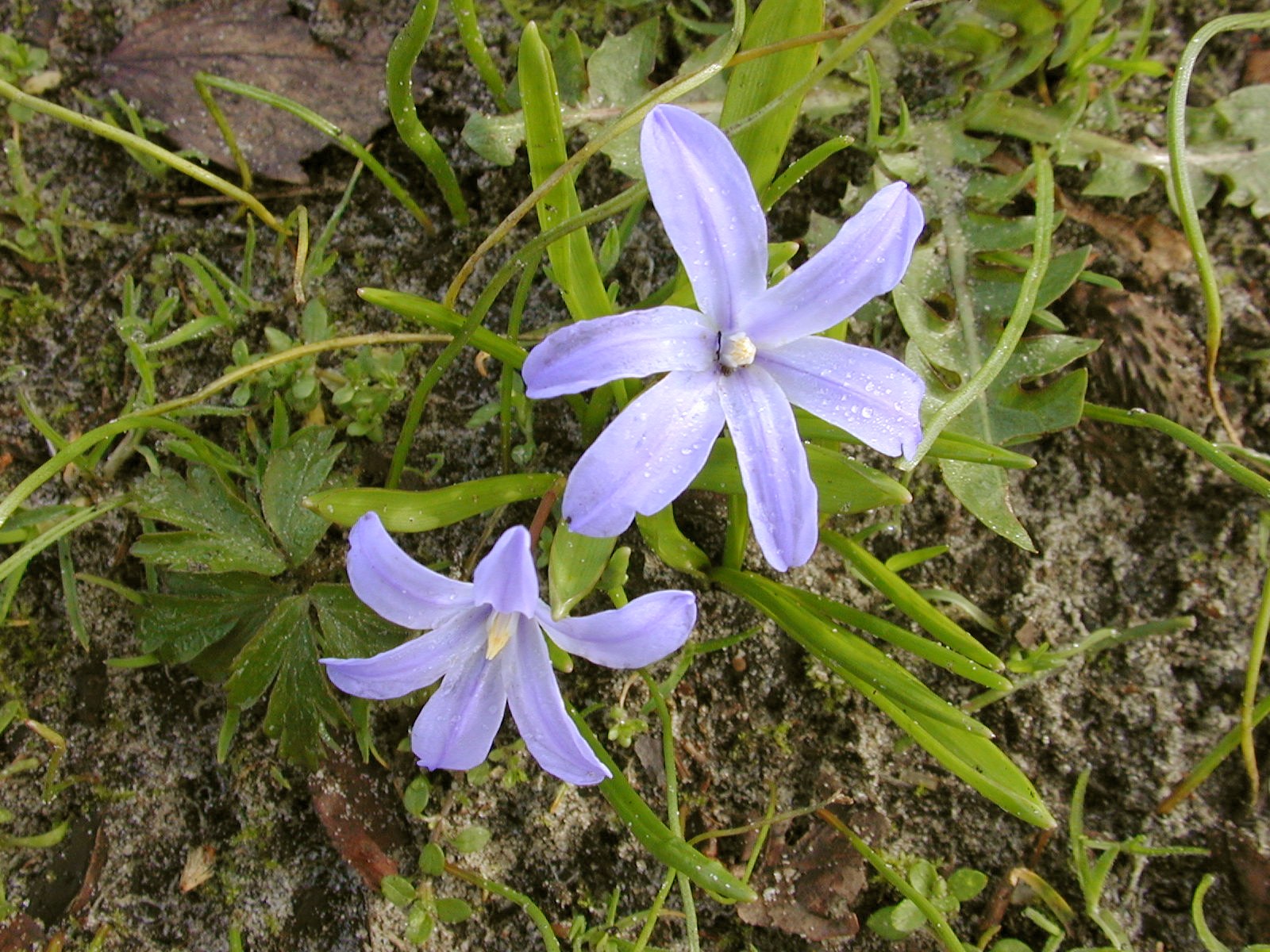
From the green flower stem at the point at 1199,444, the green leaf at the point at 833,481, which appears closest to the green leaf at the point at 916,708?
the green leaf at the point at 833,481

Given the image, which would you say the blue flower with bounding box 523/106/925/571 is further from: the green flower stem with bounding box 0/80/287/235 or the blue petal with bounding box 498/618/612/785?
the green flower stem with bounding box 0/80/287/235

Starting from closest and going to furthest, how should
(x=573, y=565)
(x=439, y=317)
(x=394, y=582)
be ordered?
1. (x=394, y=582)
2. (x=573, y=565)
3. (x=439, y=317)

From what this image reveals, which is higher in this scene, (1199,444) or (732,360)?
(732,360)

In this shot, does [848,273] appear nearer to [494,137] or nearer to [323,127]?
[494,137]

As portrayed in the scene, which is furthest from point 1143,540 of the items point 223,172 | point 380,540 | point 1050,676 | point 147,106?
point 147,106

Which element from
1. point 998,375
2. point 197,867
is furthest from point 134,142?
point 998,375

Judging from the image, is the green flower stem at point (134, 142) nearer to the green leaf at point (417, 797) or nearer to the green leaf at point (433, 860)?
the green leaf at point (417, 797)
